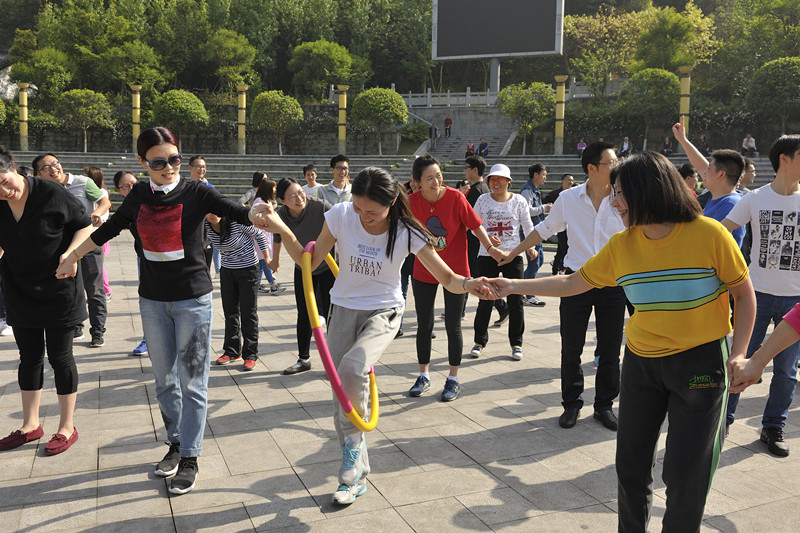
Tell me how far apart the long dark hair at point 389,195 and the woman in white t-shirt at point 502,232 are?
3.24 metres

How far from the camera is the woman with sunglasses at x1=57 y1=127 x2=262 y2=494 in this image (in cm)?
370

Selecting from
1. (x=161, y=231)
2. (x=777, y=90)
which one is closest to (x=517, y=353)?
(x=161, y=231)

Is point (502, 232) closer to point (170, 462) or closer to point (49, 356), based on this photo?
point (170, 462)

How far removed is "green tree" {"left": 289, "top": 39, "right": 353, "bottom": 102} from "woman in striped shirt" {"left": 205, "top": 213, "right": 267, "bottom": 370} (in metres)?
40.8

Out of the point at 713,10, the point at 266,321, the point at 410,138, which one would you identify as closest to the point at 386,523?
the point at 266,321

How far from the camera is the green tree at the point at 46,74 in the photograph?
42.5 meters

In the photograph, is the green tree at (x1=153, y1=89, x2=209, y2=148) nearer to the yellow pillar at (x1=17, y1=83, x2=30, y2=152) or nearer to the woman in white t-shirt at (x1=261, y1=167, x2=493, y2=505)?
the yellow pillar at (x1=17, y1=83, x2=30, y2=152)

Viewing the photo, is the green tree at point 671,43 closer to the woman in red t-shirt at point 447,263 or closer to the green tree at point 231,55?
the green tree at point 231,55

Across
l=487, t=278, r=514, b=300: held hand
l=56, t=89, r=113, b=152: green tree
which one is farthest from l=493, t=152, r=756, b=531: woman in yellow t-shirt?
l=56, t=89, r=113, b=152: green tree

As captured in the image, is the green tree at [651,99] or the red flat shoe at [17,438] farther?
the green tree at [651,99]

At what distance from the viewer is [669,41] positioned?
38.2 m

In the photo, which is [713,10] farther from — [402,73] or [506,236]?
[506,236]

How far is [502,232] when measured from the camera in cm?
730

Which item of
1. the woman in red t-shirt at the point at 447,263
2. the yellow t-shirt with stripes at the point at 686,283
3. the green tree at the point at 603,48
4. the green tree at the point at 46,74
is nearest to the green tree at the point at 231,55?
the green tree at the point at 46,74
